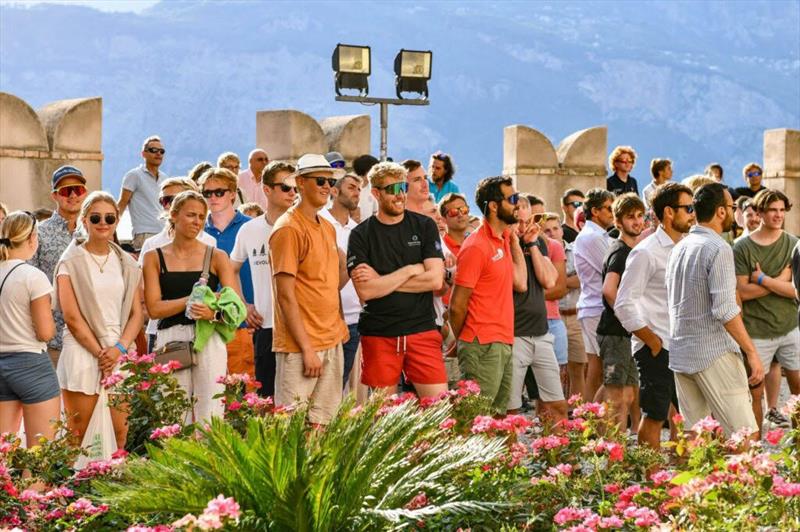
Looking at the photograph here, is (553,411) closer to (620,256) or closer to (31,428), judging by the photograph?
(620,256)

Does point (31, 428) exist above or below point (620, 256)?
below

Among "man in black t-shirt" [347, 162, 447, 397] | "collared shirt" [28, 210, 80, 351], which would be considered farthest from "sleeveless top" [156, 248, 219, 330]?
"collared shirt" [28, 210, 80, 351]

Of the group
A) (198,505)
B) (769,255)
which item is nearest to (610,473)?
(198,505)

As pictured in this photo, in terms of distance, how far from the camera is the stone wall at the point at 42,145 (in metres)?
11.5

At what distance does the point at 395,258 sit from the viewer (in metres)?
7.12

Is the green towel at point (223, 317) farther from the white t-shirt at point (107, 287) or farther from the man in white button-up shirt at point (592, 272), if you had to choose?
the man in white button-up shirt at point (592, 272)

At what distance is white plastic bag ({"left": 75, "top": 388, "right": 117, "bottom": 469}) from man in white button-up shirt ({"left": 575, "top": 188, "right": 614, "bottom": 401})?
389 centimetres

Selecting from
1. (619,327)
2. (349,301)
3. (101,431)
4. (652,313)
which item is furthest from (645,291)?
(101,431)

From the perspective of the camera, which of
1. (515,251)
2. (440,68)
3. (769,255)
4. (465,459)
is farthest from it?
(440,68)

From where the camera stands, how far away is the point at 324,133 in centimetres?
1327

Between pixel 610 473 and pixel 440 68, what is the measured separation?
7707 inches

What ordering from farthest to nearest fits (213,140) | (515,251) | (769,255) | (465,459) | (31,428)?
1. (213,140)
2. (769,255)
3. (515,251)
4. (31,428)
5. (465,459)

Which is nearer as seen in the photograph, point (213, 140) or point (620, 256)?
point (620, 256)

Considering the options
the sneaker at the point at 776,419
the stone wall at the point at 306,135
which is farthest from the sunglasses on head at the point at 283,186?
the stone wall at the point at 306,135
